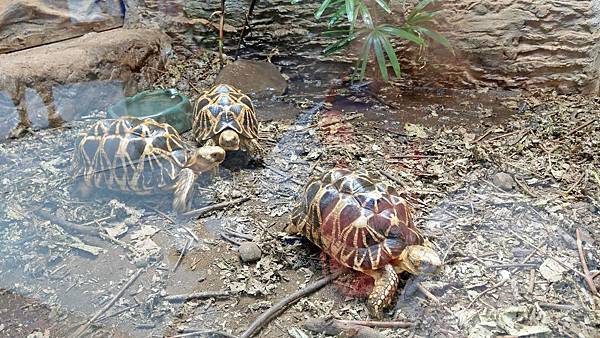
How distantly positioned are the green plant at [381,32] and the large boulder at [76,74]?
92 centimetres

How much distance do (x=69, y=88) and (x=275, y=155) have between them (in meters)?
0.84

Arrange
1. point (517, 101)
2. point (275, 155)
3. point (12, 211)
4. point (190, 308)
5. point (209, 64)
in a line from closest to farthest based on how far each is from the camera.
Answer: point (190, 308) < point (12, 211) < point (275, 155) < point (517, 101) < point (209, 64)

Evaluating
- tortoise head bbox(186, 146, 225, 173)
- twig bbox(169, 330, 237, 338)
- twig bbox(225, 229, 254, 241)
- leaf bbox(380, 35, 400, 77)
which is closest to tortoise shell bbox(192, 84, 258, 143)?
tortoise head bbox(186, 146, 225, 173)

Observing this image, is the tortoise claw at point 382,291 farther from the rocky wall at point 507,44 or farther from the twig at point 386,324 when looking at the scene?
the rocky wall at point 507,44

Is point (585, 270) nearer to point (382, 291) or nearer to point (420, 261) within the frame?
point (420, 261)

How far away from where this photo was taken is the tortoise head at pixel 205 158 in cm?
187

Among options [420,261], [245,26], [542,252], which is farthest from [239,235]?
[245,26]

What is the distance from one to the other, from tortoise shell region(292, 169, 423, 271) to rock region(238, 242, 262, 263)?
0.45 ft

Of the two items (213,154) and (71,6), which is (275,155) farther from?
(71,6)

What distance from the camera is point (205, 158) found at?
1878 millimetres

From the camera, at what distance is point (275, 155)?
2.04 m

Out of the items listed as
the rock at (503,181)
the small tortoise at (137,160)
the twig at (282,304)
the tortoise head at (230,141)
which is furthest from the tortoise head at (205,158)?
the rock at (503,181)

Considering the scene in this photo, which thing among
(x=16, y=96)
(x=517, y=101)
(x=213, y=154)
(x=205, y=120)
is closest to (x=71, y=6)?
(x=16, y=96)

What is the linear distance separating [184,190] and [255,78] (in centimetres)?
111
